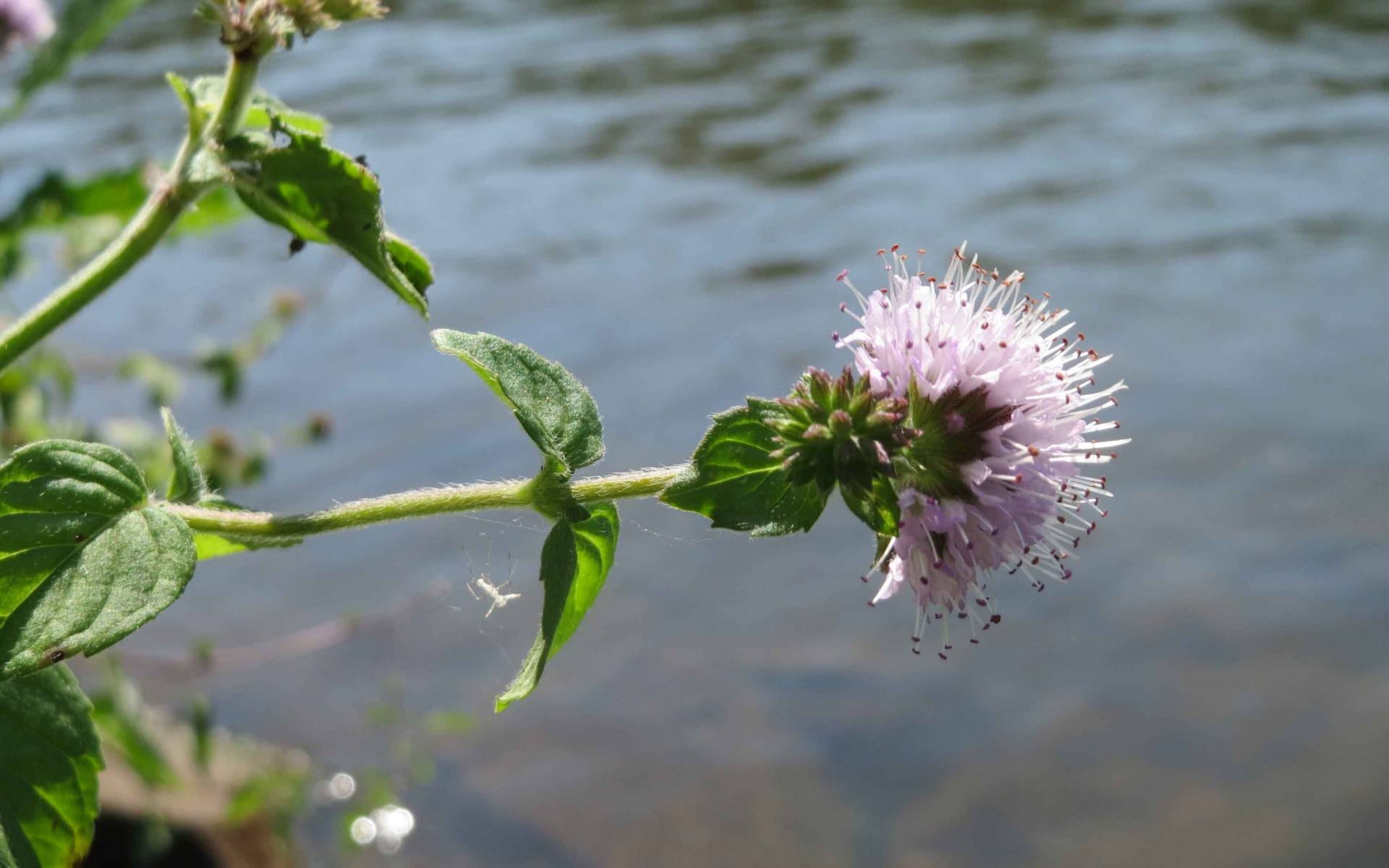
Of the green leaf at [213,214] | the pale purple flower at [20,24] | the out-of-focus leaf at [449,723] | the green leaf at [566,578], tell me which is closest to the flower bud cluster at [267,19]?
the green leaf at [566,578]

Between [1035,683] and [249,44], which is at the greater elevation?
[249,44]

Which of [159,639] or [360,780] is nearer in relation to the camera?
[360,780]

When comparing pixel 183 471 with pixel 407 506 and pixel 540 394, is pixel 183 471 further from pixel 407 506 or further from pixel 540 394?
pixel 540 394

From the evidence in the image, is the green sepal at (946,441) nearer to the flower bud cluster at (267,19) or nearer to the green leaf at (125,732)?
the flower bud cluster at (267,19)

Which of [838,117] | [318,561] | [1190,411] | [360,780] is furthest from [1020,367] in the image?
[838,117]

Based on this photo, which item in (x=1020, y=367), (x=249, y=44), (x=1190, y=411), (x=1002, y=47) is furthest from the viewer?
(x=1002, y=47)

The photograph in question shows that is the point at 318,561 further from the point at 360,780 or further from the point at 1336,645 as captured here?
the point at 1336,645

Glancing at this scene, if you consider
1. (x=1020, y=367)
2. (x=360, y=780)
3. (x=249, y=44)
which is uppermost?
(x=249, y=44)

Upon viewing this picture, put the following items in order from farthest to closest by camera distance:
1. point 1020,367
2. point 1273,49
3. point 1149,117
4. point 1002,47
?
point 1002,47 → point 1273,49 → point 1149,117 → point 1020,367
